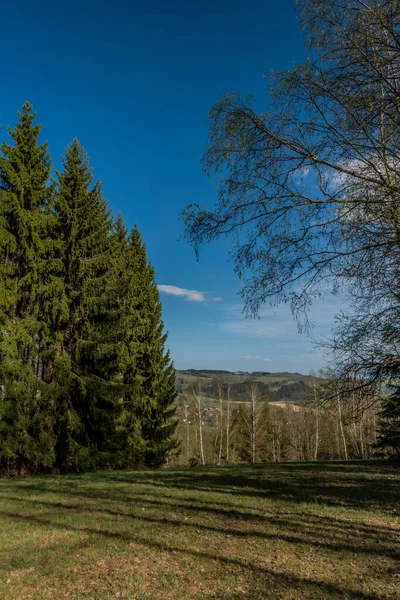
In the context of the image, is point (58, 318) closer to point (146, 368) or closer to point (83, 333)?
point (83, 333)

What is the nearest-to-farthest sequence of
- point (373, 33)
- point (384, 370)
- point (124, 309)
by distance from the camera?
point (373, 33), point (384, 370), point (124, 309)

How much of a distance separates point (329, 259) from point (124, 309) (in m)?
11.5

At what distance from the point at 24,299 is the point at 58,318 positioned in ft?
4.64

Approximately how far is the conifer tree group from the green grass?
9.63ft

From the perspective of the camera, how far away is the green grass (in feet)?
12.4

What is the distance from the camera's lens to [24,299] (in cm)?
1225

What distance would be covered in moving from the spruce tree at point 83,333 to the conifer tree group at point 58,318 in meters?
0.04

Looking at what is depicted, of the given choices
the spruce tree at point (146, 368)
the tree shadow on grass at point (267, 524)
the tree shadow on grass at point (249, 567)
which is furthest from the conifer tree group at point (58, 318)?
the tree shadow on grass at point (249, 567)

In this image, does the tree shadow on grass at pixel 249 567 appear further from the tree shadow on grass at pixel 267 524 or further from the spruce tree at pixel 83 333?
the spruce tree at pixel 83 333

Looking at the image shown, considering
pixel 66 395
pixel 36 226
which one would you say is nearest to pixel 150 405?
pixel 66 395

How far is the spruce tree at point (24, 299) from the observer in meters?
11.0

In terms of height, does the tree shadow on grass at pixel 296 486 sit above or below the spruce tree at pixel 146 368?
below

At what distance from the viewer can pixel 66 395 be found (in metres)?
12.5

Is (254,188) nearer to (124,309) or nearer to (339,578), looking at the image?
(339,578)
